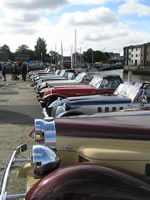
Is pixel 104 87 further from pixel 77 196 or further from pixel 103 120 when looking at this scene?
pixel 77 196

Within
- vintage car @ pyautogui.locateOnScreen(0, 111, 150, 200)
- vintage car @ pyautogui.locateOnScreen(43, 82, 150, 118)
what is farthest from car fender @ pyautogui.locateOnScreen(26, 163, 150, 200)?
vintage car @ pyautogui.locateOnScreen(43, 82, 150, 118)

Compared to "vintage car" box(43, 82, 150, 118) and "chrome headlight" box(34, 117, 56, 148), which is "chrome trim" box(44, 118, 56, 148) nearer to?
"chrome headlight" box(34, 117, 56, 148)

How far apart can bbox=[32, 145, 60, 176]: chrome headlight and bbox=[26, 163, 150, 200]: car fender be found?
0.24 meters

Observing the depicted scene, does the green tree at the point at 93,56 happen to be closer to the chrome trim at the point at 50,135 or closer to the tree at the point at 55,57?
the tree at the point at 55,57

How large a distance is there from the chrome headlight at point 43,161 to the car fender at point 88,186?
24cm

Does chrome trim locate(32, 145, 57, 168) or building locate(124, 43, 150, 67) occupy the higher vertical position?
building locate(124, 43, 150, 67)

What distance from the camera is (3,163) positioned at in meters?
4.56

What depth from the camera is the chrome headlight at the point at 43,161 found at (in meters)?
2.45

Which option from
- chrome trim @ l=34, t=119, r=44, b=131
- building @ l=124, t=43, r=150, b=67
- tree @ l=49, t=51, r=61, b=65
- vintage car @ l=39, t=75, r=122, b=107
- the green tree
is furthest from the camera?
the green tree

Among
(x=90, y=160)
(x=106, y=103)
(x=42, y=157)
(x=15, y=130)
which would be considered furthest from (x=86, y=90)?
(x=42, y=157)

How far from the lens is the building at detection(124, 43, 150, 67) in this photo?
9268 cm

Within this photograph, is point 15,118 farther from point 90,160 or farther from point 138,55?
point 138,55

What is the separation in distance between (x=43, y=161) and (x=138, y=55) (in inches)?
4027

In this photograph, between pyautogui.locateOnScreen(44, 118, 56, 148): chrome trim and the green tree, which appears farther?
the green tree
